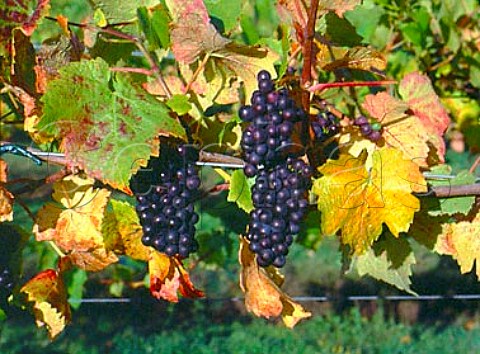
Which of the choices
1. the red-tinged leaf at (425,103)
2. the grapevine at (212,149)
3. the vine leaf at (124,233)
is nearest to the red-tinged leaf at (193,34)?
the grapevine at (212,149)

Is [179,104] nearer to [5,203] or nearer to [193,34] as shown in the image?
[193,34]

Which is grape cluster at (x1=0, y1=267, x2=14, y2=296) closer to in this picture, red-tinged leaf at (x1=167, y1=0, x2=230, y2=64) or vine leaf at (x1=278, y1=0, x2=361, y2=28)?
red-tinged leaf at (x1=167, y1=0, x2=230, y2=64)

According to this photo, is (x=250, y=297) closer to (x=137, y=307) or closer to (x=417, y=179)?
(x=417, y=179)

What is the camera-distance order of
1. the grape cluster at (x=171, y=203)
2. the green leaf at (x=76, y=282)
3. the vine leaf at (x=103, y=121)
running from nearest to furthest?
1. the vine leaf at (x=103, y=121)
2. the grape cluster at (x=171, y=203)
3. the green leaf at (x=76, y=282)

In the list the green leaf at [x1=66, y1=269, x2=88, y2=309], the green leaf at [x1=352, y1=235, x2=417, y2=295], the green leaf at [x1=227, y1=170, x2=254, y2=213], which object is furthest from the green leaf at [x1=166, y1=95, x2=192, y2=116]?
the green leaf at [x1=66, y1=269, x2=88, y2=309]

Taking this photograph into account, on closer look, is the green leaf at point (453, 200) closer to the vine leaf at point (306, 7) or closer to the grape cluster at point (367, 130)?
the grape cluster at point (367, 130)

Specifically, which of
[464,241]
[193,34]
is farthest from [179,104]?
[464,241]

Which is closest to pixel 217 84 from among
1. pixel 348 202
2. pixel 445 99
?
pixel 348 202
